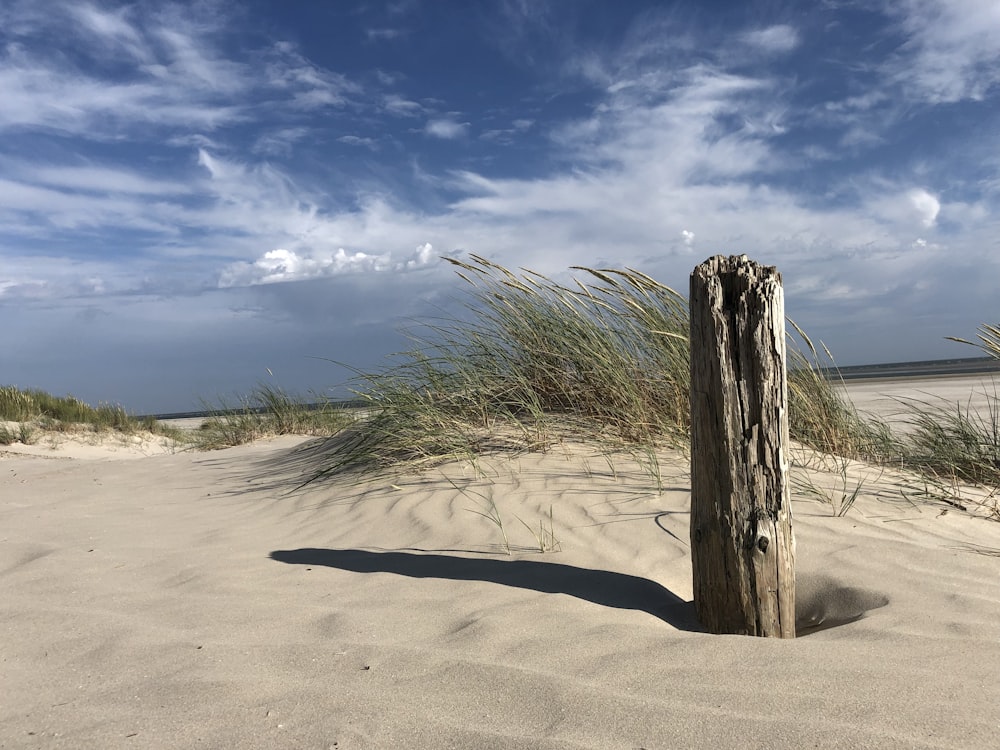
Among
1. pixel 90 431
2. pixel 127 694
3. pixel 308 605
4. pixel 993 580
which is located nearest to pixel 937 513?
pixel 993 580

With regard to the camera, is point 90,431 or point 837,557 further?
point 90,431

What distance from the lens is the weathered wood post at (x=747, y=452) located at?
8.16ft

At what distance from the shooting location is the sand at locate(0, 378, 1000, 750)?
6.08 feet

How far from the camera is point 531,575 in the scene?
3096mm

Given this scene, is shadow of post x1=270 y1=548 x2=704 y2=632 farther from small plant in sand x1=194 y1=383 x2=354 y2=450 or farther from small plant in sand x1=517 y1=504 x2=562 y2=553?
small plant in sand x1=194 y1=383 x2=354 y2=450

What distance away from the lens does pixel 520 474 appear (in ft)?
14.6

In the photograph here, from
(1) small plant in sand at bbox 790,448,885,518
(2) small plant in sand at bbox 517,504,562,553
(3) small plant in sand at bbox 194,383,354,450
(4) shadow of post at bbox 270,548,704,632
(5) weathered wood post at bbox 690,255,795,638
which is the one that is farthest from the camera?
(3) small plant in sand at bbox 194,383,354,450

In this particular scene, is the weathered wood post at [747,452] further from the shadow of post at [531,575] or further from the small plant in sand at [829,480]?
the small plant in sand at [829,480]

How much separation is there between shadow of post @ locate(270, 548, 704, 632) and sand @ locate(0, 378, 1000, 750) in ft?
0.05

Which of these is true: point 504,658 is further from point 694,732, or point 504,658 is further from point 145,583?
point 145,583

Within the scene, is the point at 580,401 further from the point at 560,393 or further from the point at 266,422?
the point at 266,422

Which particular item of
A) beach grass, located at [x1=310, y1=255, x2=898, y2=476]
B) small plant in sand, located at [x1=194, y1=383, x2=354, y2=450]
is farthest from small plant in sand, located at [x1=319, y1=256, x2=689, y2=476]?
small plant in sand, located at [x1=194, y1=383, x2=354, y2=450]

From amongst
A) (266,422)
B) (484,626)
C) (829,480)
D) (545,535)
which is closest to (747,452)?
(484,626)

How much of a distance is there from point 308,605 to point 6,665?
3.35 ft
